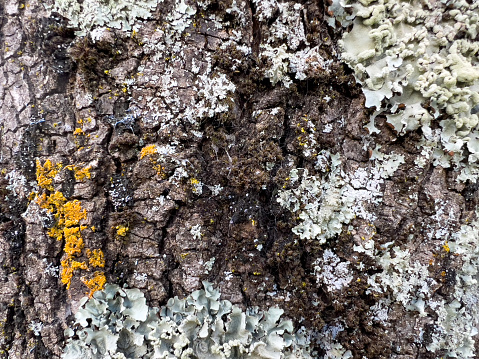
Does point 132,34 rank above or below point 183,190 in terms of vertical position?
above

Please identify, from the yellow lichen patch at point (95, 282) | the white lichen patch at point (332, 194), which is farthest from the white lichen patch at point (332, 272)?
the yellow lichen patch at point (95, 282)

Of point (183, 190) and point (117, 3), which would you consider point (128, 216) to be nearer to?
point (183, 190)

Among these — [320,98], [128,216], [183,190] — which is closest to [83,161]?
[128,216]

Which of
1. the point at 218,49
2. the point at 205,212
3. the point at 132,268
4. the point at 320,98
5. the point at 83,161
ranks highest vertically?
the point at 218,49

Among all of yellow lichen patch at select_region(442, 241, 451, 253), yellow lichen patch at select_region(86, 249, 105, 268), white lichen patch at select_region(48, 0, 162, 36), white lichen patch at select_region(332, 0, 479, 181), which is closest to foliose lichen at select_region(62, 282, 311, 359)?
yellow lichen patch at select_region(86, 249, 105, 268)

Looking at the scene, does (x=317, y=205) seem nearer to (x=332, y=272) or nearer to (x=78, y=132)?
(x=332, y=272)

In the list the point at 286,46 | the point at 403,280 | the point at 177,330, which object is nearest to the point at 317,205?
the point at 403,280
